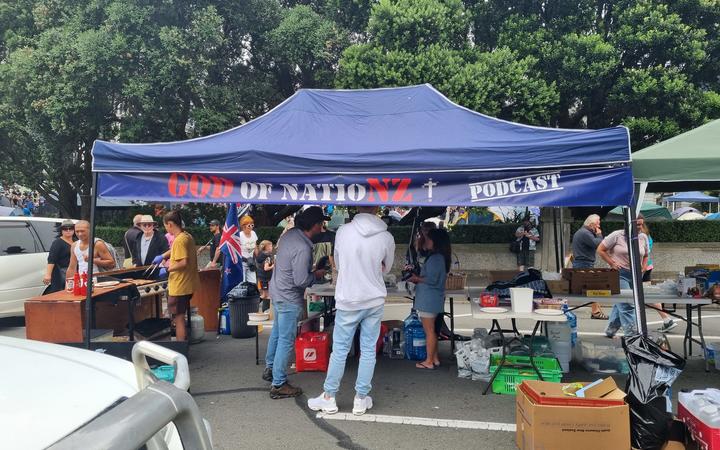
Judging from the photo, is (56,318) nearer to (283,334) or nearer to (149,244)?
(149,244)

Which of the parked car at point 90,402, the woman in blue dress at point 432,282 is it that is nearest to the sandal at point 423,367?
the woman in blue dress at point 432,282

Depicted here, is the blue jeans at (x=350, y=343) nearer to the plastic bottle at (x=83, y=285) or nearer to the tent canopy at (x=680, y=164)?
the tent canopy at (x=680, y=164)

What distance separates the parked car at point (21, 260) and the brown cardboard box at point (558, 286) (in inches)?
311

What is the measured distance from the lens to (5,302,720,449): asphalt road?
4.19m

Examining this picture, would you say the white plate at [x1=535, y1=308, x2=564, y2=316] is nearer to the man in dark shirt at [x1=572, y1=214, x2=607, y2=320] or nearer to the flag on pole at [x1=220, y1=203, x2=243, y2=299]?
the man in dark shirt at [x1=572, y1=214, x2=607, y2=320]

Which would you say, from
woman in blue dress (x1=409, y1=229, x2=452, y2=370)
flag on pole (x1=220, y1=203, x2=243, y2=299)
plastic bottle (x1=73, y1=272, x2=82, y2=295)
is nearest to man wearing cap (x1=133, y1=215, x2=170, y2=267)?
flag on pole (x1=220, y1=203, x2=243, y2=299)

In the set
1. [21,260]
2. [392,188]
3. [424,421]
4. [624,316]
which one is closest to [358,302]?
[392,188]

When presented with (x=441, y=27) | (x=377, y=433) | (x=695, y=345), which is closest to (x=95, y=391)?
(x=377, y=433)

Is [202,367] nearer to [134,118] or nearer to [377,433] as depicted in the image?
[377,433]

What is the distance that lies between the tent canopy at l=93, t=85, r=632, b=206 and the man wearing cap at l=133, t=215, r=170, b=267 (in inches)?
118

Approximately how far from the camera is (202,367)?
626 centimetres

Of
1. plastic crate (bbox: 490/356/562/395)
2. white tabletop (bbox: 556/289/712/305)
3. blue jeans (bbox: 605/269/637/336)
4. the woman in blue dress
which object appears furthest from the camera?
blue jeans (bbox: 605/269/637/336)

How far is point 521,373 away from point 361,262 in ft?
6.69

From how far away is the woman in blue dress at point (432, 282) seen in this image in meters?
5.78
